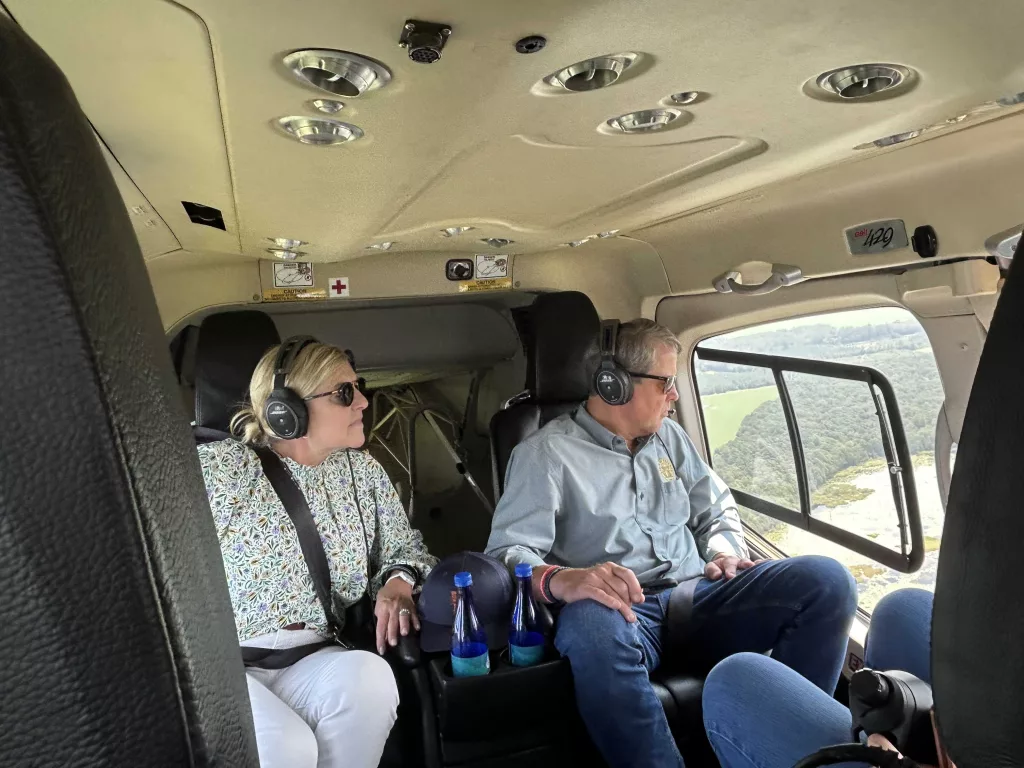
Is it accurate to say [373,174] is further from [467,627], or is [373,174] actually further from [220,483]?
[467,627]

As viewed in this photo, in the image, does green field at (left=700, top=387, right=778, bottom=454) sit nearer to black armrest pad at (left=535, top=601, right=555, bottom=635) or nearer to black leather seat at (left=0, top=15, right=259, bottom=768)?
black armrest pad at (left=535, top=601, right=555, bottom=635)

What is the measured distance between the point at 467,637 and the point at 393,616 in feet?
0.92

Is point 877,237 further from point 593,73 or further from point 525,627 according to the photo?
point 525,627

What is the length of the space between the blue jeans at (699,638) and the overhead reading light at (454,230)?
62.4 inches

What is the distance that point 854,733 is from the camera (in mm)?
1265

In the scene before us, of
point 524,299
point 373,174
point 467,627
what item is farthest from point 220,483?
point 524,299

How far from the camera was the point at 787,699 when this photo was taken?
150 centimetres

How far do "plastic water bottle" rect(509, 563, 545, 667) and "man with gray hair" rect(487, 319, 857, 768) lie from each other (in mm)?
54

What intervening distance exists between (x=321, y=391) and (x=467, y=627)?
37.6 inches

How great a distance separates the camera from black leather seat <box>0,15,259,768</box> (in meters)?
0.44

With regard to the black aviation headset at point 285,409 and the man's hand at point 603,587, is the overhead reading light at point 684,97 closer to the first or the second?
the man's hand at point 603,587

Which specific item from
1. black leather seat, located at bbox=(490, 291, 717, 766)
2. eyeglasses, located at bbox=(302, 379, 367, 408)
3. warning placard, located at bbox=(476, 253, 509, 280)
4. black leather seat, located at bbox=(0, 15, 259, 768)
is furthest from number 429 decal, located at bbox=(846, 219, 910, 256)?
black leather seat, located at bbox=(0, 15, 259, 768)

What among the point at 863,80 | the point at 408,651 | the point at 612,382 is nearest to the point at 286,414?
the point at 408,651

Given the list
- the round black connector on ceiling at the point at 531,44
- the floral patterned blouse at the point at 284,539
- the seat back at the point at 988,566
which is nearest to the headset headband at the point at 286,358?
the floral patterned blouse at the point at 284,539
